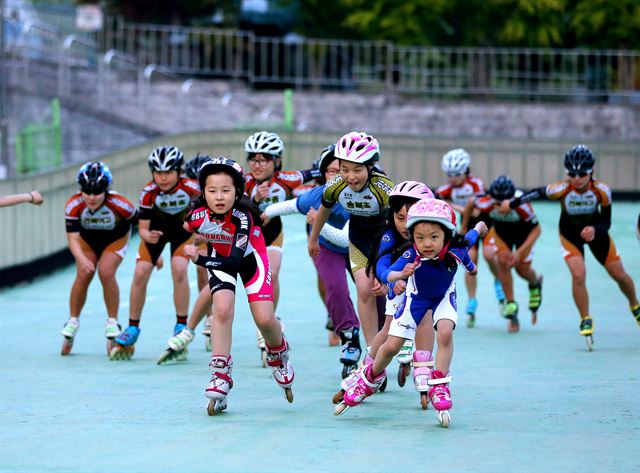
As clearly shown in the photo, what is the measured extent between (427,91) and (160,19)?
1004cm

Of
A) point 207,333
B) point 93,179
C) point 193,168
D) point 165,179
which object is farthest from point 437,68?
point 93,179

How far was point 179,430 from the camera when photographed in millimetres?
9000

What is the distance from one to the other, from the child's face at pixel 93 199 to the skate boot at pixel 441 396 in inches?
184

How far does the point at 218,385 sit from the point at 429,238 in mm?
1760

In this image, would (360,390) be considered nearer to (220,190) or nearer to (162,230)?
(220,190)

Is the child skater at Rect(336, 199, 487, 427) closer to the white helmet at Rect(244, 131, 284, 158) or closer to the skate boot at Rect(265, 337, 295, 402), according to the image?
the skate boot at Rect(265, 337, 295, 402)

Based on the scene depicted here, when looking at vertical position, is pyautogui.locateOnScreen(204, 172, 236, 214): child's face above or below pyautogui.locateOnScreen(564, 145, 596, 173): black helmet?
below

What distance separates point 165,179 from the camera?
42.3ft

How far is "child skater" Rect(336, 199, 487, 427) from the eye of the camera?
9.29m

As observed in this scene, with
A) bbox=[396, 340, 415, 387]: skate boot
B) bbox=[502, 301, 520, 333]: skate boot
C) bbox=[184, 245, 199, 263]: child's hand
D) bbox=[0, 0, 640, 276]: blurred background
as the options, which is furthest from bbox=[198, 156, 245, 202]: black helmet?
bbox=[0, 0, 640, 276]: blurred background

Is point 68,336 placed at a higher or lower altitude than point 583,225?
lower

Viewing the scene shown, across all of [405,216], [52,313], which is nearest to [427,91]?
[52,313]

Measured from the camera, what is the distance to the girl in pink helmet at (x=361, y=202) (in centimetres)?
1032

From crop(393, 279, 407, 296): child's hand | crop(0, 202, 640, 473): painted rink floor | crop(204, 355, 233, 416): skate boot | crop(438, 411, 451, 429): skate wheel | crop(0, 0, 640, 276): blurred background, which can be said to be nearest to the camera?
crop(0, 202, 640, 473): painted rink floor
